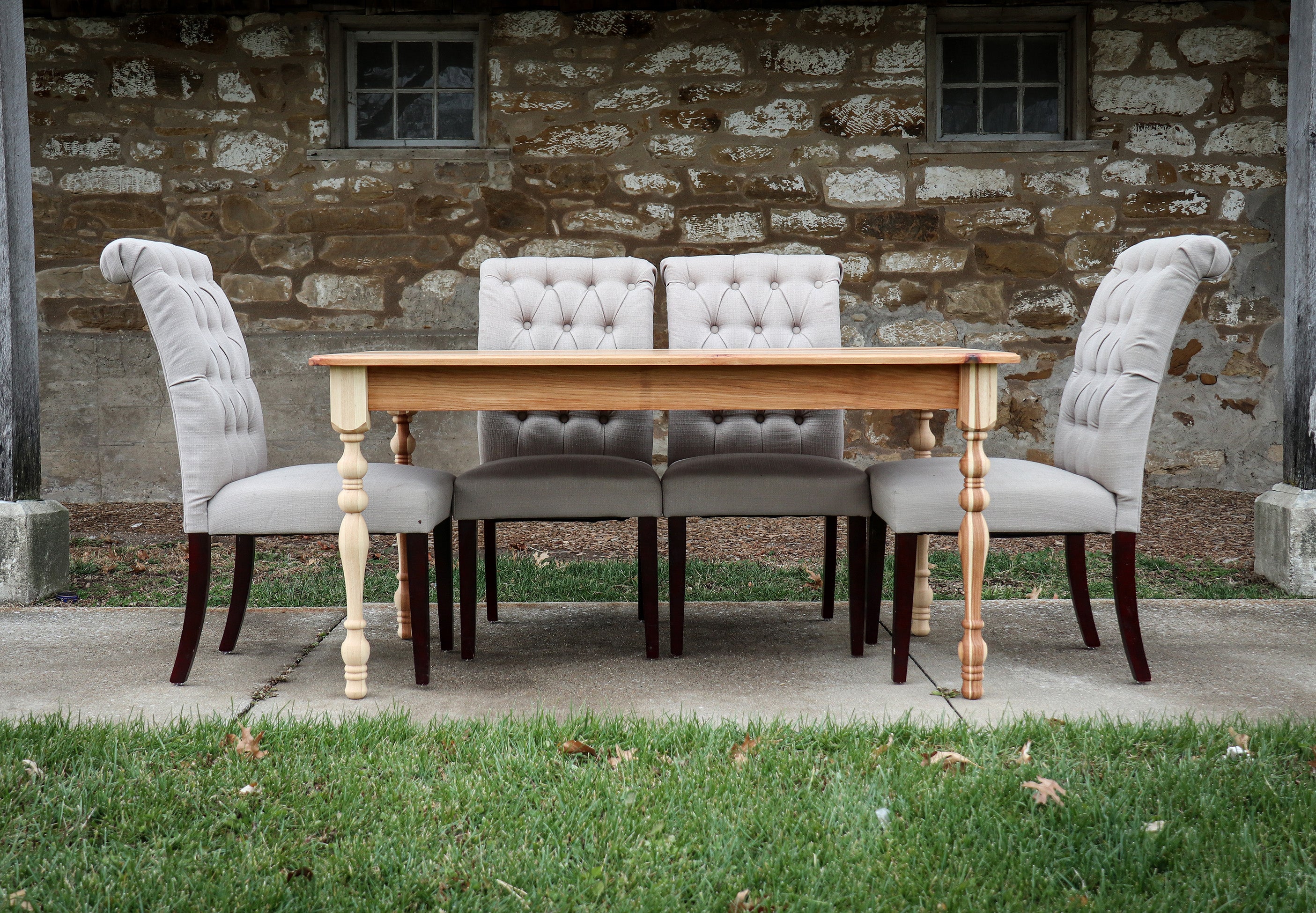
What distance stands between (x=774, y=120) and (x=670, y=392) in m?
3.36

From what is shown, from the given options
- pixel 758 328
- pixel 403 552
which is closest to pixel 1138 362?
pixel 758 328

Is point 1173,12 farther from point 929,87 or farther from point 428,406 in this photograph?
point 428,406

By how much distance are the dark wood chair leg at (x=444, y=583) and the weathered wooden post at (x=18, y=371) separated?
149cm

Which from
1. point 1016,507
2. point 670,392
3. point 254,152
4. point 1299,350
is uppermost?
point 254,152

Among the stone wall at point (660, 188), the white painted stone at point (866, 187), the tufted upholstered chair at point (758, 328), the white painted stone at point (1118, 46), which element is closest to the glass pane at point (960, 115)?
the stone wall at point (660, 188)

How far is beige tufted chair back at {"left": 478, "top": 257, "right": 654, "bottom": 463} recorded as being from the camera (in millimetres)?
3215

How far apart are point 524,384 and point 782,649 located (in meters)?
0.97

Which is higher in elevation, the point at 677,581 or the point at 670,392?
the point at 670,392

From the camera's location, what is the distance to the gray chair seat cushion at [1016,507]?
7.99 feet

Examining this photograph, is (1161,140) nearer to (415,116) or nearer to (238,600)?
(415,116)

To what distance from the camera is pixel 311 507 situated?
245 centimetres

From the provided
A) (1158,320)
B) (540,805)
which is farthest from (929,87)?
(540,805)

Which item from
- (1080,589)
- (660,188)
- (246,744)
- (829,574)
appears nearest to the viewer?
(246,744)

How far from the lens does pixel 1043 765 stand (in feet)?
6.20
